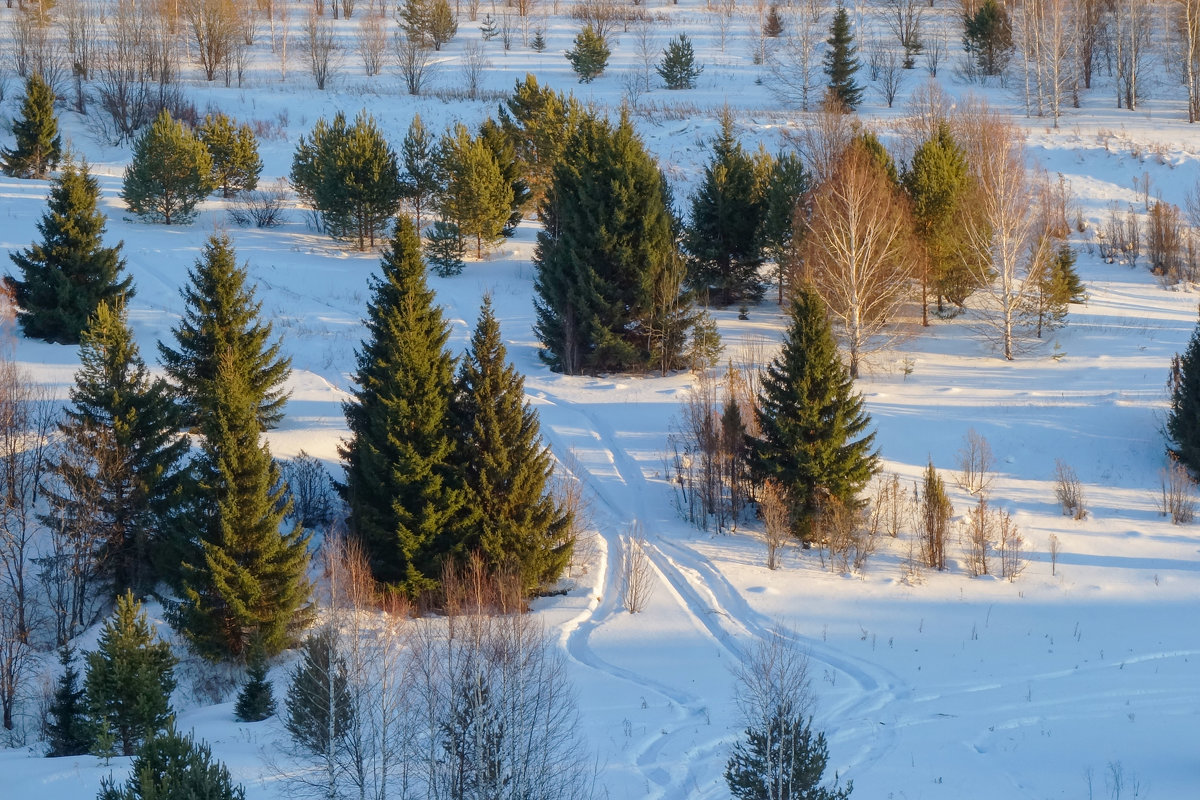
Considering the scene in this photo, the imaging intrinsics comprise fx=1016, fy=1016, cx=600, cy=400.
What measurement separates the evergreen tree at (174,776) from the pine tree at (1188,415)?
815 inches

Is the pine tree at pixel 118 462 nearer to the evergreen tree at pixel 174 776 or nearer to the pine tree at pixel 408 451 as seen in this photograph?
the pine tree at pixel 408 451

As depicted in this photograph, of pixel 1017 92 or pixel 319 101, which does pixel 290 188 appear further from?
pixel 1017 92

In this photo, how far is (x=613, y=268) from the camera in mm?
28359

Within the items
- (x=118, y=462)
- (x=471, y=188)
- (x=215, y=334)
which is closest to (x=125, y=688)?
(x=118, y=462)

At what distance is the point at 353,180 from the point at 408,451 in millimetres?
19389

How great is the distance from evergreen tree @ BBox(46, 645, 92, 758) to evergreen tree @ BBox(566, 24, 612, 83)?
44713mm

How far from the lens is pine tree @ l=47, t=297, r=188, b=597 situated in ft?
64.8

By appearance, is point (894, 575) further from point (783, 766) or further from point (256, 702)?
point (256, 702)

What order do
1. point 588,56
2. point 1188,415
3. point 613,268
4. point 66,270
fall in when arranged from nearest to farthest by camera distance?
point 1188,415, point 66,270, point 613,268, point 588,56

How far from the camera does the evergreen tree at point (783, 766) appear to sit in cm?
933

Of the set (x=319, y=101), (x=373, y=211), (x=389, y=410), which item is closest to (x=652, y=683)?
(x=389, y=410)

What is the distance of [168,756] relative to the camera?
9.73 m

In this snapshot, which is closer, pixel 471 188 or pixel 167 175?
pixel 471 188

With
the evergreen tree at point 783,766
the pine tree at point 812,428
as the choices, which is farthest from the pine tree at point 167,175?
the evergreen tree at point 783,766
